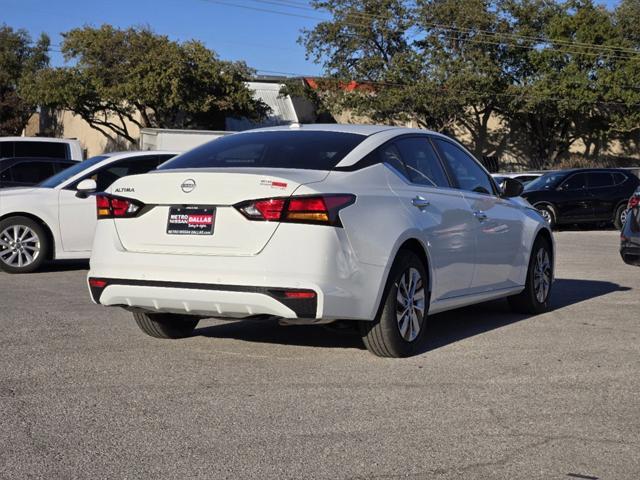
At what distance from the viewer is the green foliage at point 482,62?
5372cm

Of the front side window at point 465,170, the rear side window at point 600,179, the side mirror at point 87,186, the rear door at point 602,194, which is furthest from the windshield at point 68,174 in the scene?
the rear side window at point 600,179

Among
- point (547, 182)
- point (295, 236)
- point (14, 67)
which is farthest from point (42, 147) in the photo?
point (14, 67)

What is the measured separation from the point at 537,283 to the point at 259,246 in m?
4.03

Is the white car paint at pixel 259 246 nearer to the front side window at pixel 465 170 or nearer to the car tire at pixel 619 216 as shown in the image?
the front side window at pixel 465 170

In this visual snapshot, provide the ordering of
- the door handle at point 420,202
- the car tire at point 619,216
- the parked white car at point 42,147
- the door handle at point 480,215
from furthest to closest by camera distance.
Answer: the car tire at point 619,216
the parked white car at point 42,147
the door handle at point 480,215
the door handle at point 420,202

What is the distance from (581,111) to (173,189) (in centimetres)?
5168

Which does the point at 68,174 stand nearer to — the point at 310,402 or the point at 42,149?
the point at 42,149

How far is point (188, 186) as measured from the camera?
21.3ft

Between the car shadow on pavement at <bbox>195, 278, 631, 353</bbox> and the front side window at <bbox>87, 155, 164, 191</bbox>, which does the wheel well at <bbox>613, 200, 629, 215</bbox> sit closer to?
the front side window at <bbox>87, 155, 164, 191</bbox>

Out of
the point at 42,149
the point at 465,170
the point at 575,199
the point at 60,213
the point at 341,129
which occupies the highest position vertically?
the point at 341,129

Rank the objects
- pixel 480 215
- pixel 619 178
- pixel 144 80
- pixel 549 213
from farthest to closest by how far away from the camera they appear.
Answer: pixel 144 80
pixel 619 178
pixel 549 213
pixel 480 215

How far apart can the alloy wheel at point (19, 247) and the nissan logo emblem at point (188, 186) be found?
691 cm

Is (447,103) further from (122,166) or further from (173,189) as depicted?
(173,189)

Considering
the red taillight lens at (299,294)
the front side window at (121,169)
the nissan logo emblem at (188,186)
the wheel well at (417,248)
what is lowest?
the red taillight lens at (299,294)
